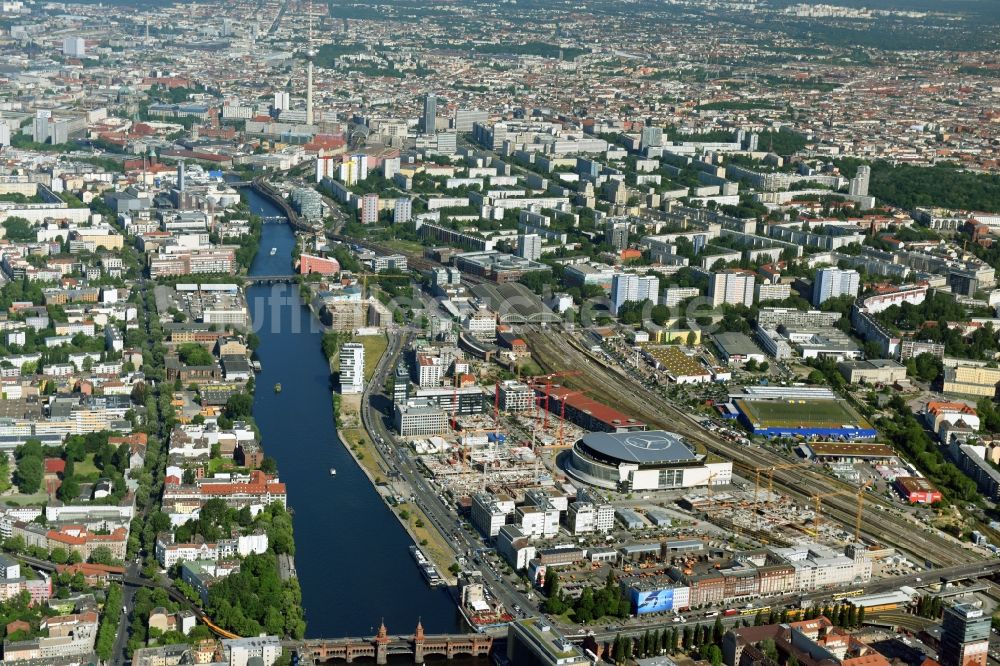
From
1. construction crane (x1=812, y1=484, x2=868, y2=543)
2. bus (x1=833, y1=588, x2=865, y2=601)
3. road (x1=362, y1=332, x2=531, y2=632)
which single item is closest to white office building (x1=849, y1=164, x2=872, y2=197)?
road (x1=362, y1=332, x2=531, y2=632)

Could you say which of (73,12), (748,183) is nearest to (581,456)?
(748,183)

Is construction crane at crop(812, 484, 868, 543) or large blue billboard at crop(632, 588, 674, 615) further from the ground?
large blue billboard at crop(632, 588, 674, 615)

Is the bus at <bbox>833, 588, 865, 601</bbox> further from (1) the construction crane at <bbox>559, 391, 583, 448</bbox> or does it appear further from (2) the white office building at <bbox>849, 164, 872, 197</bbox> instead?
(2) the white office building at <bbox>849, 164, 872, 197</bbox>

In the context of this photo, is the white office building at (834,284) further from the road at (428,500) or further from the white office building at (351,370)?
the white office building at (351,370)

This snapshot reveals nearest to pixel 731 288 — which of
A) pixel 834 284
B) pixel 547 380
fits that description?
pixel 834 284

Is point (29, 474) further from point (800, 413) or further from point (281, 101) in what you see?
point (281, 101)

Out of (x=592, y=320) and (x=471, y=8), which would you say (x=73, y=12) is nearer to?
(x=471, y=8)
